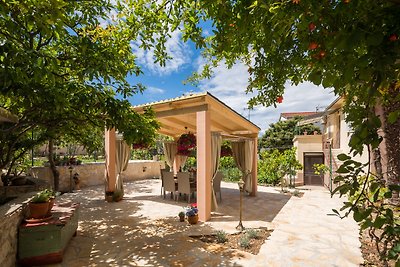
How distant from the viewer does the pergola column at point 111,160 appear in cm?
903

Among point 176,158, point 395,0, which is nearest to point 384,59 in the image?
point 395,0

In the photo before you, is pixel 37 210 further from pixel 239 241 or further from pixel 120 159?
pixel 120 159

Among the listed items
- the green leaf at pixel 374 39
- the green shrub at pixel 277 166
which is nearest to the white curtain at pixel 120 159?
the green shrub at pixel 277 166

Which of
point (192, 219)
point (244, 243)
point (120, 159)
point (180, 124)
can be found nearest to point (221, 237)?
point (244, 243)

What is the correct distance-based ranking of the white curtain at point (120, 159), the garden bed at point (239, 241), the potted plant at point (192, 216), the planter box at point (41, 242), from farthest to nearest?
the white curtain at point (120, 159) → the potted plant at point (192, 216) → the garden bed at point (239, 241) → the planter box at point (41, 242)

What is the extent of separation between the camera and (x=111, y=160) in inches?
358

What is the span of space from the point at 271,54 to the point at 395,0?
162 cm

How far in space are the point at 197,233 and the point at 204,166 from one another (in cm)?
177

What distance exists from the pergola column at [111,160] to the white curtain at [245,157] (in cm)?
Answer: 493

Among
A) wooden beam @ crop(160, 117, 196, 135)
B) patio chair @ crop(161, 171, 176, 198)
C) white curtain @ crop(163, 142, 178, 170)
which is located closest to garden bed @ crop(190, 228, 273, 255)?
patio chair @ crop(161, 171, 176, 198)

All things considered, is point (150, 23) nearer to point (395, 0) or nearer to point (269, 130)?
point (395, 0)

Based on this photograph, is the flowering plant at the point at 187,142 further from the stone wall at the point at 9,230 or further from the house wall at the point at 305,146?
the house wall at the point at 305,146

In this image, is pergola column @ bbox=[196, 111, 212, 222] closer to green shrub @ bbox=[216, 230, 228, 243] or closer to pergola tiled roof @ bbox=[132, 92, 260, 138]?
pergola tiled roof @ bbox=[132, 92, 260, 138]

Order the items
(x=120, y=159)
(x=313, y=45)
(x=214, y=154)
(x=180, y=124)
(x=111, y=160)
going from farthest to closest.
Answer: (x=180, y=124) → (x=120, y=159) → (x=111, y=160) → (x=214, y=154) → (x=313, y=45)
